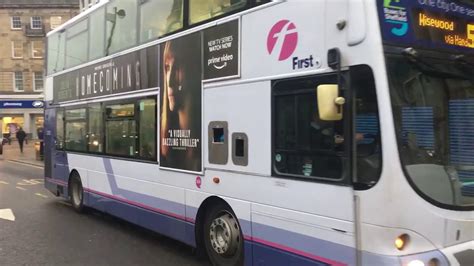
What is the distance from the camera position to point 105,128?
29.2ft

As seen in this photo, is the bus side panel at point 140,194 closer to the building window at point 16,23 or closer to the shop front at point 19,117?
the shop front at point 19,117

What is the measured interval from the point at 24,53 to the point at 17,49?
36.3 inches

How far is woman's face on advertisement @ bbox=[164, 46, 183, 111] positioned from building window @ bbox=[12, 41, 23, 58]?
5546 centimetres

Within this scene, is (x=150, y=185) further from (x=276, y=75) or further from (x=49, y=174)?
(x=49, y=174)

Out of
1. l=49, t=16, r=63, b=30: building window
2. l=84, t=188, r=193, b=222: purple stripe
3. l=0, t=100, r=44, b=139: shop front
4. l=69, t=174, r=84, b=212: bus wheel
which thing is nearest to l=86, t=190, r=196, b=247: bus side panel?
l=84, t=188, r=193, b=222: purple stripe

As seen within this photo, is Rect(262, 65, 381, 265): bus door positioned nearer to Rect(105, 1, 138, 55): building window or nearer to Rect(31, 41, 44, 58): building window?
Rect(105, 1, 138, 55): building window

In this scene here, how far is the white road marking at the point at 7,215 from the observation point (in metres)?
9.55

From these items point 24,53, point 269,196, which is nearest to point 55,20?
point 24,53

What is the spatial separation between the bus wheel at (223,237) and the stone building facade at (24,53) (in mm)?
53662

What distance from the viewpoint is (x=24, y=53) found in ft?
187

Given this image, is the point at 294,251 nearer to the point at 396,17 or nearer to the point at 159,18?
the point at 396,17

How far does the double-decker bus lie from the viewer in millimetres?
3992

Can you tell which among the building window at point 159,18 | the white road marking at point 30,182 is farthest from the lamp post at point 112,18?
the white road marking at point 30,182

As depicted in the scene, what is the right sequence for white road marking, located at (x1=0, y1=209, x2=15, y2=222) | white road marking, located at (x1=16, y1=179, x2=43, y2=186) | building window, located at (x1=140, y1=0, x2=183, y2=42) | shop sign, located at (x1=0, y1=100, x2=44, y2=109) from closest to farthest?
building window, located at (x1=140, y1=0, x2=183, y2=42)
white road marking, located at (x1=0, y1=209, x2=15, y2=222)
white road marking, located at (x1=16, y1=179, x2=43, y2=186)
shop sign, located at (x1=0, y1=100, x2=44, y2=109)
